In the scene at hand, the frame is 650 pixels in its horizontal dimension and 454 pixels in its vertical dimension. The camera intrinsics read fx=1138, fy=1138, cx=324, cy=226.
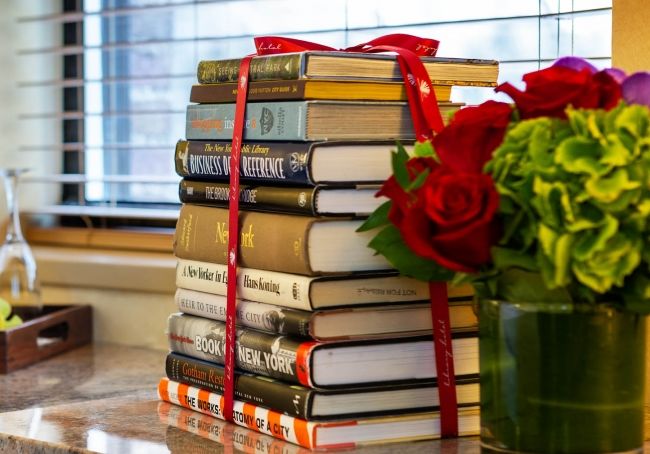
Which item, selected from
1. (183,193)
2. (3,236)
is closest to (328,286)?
(183,193)

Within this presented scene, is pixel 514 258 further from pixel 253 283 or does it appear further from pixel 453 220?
pixel 253 283

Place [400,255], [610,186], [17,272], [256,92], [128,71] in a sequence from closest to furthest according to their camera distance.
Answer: [610,186] < [400,255] < [256,92] < [17,272] < [128,71]

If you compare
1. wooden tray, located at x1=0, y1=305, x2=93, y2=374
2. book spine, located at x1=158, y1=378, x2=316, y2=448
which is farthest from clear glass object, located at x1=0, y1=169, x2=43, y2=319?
book spine, located at x1=158, y1=378, x2=316, y2=448

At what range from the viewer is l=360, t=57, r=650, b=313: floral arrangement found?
82 cm

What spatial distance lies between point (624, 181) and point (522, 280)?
12cm

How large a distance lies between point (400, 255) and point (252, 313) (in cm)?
18

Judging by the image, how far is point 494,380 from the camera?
92 centimetres

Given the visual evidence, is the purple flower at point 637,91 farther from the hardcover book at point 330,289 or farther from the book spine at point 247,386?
the book spine at point 247,386

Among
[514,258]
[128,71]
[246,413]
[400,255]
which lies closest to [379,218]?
[400,255]

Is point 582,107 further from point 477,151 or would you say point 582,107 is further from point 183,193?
point 183,193

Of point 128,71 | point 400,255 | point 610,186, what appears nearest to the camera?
point 610,186

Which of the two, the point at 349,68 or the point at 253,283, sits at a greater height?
the point at 349,68

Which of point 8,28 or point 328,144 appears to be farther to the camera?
point 8,28

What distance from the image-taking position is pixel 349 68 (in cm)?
100
